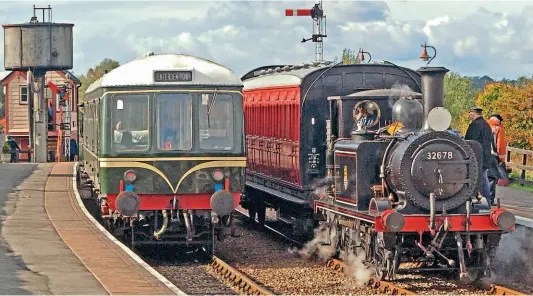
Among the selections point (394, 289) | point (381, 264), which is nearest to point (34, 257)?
point (381, 264)

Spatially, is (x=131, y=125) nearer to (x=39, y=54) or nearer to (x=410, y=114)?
(x=410, y=114)

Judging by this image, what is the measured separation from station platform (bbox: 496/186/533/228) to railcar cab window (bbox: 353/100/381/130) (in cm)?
336

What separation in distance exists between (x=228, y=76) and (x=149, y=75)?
1.26 m

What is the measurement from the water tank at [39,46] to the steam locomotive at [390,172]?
31420 mm

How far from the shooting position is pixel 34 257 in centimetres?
1452

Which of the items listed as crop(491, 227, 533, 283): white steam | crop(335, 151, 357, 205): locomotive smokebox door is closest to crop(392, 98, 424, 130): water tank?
crop(335, 151, 357, 205): locomotive smokebox door

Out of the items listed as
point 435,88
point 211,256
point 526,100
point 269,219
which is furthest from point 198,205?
point 526,100

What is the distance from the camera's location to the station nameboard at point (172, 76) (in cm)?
1612

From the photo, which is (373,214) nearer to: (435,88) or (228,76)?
(435,88)

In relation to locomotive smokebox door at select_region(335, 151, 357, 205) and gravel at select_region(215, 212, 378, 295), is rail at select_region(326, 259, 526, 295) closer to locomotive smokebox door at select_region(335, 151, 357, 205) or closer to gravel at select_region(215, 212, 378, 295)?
gravel at select_region(215, 212, 378, 295)

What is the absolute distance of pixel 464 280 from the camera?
42.9 ft

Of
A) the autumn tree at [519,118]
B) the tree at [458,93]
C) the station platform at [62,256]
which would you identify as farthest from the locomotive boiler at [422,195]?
the tree at [458,93]

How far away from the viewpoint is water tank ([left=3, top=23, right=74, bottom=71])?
153 feet

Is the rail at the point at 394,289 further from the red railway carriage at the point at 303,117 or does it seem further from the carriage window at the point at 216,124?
the carriage window at the point at 216,124
